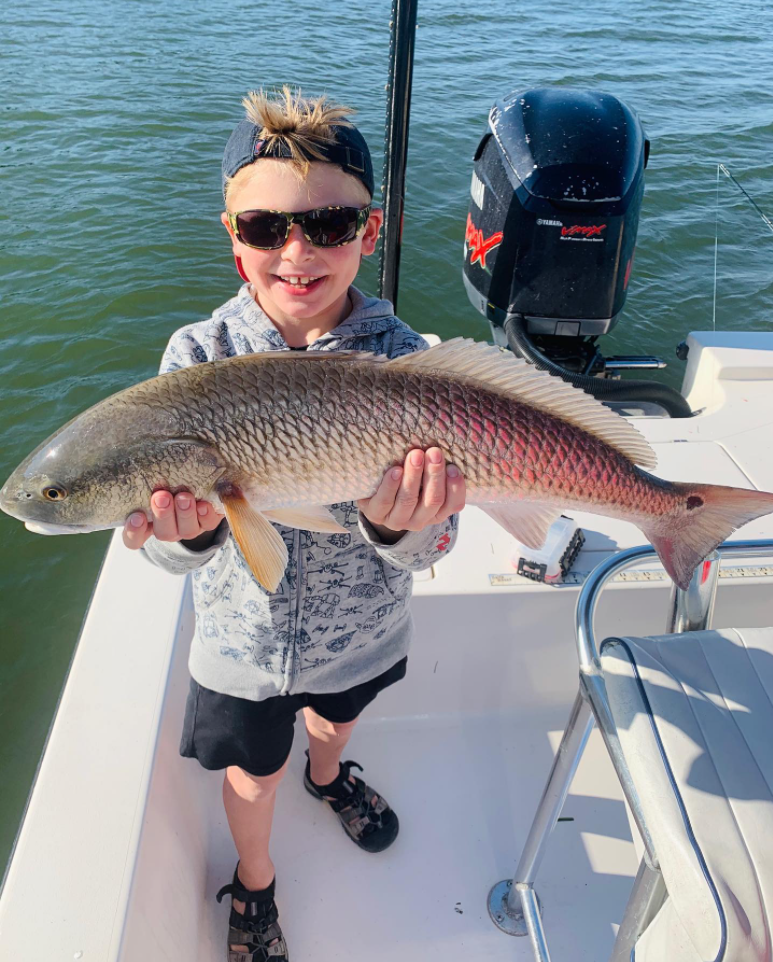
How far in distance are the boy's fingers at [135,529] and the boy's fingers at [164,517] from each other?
0.08 feet

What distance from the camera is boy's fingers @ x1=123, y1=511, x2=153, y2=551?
178cm

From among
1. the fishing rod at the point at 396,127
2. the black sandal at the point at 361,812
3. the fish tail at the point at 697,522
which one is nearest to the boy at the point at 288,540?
the black sandal at the point at 361,812

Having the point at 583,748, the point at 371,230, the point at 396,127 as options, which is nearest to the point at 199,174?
the point at 396,127

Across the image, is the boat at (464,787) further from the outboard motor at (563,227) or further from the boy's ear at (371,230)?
the boy's ear at (371,230)

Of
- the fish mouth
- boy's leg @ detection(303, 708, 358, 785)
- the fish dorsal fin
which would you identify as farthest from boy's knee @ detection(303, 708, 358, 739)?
the fish dorsal fin

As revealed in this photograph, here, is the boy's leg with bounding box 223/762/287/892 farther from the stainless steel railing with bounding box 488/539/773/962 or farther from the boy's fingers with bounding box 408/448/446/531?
the boy's fingers with bounding box 408/448/446/531

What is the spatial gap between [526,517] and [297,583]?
2.15 feet

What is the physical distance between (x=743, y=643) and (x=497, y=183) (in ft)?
9.78

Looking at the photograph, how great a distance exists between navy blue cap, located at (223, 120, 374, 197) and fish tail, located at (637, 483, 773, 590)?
1.17 m

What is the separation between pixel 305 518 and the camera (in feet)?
6.03

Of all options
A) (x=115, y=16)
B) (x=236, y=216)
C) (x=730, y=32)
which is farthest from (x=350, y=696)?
(x=730, y=32)

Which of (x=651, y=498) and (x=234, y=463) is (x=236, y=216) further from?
(x=651, y=498)

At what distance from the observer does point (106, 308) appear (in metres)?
7.87

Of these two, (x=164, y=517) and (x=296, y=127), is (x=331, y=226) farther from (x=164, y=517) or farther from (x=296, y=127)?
(x=164, y=517)
